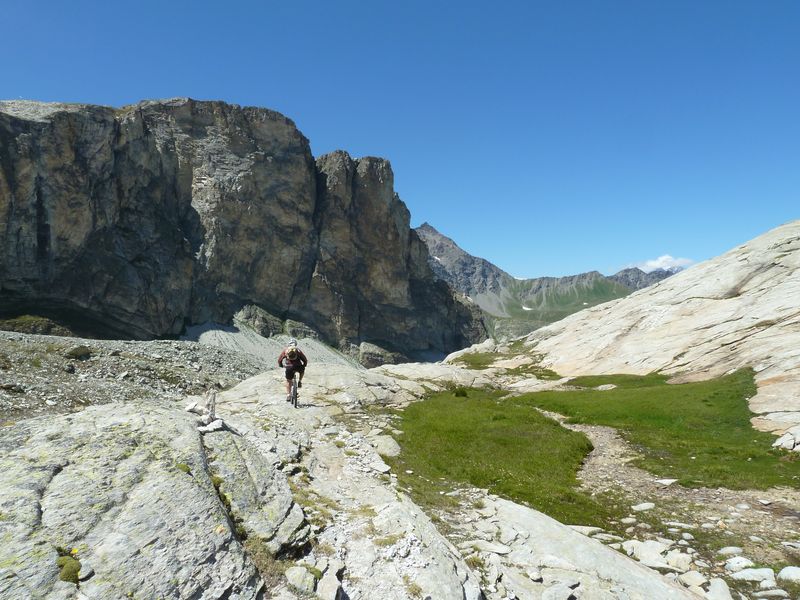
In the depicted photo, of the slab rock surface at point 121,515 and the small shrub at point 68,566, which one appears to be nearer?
the small shrub at point 68,566

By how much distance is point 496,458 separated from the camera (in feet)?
70.3

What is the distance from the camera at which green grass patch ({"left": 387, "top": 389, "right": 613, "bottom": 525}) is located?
1617 centimetres

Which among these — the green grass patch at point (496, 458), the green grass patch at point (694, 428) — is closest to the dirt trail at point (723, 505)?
the green grass patch at point (694, 428)

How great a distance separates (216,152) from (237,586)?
197938 millimetres

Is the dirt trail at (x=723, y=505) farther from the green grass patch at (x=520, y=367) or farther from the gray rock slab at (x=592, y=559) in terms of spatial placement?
the green grass patch at (x=520, y=367)

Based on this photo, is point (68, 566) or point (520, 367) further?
point (520, 367)

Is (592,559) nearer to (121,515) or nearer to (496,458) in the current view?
(496,458)

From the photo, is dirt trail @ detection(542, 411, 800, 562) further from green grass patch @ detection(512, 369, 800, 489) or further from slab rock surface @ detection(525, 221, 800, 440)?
slab rock surface @ detection(525, 221, 800, 440)

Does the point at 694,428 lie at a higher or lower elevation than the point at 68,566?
lower

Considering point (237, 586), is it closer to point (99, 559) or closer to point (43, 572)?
point (99, 559)

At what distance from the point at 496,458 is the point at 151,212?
162870 mm

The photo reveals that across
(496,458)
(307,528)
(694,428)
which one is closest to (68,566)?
(307,528)

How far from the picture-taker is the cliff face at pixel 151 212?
4424 inches

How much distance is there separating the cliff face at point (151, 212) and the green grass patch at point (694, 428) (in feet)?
441
